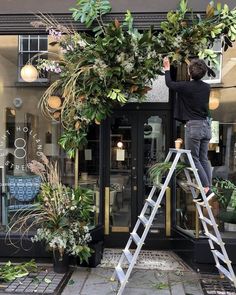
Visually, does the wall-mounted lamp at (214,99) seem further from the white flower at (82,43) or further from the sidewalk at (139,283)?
the sidewalk at (139,283)

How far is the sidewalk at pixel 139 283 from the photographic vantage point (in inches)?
208

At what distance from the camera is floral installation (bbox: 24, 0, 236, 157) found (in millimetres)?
5344

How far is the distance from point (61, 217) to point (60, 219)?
0.03 m

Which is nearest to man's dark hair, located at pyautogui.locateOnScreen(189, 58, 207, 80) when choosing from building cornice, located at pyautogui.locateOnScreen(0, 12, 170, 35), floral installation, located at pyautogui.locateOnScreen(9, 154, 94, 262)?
building cornice, located at pyautogui.locateOnScreen(0, 12, 170, 35)

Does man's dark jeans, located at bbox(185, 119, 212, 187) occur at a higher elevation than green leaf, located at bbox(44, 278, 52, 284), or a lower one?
higher

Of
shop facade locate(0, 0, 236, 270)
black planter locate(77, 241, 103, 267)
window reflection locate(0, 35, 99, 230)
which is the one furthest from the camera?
window reflection locate(0, 35, 99, 230)

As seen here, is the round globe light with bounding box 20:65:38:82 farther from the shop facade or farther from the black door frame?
the black door frame

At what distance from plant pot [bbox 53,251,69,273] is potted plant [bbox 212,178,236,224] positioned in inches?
89.9

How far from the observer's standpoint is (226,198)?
6.43 m

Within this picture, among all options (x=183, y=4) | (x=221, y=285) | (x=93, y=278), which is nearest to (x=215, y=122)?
(x=183, y=4)

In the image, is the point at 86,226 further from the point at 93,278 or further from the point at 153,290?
A: the point at 153,290

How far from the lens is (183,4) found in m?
5.40

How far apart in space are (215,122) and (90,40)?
2.36 m

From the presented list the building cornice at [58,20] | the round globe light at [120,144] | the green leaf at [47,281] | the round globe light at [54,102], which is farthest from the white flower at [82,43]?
the green leaf at [47,281]
